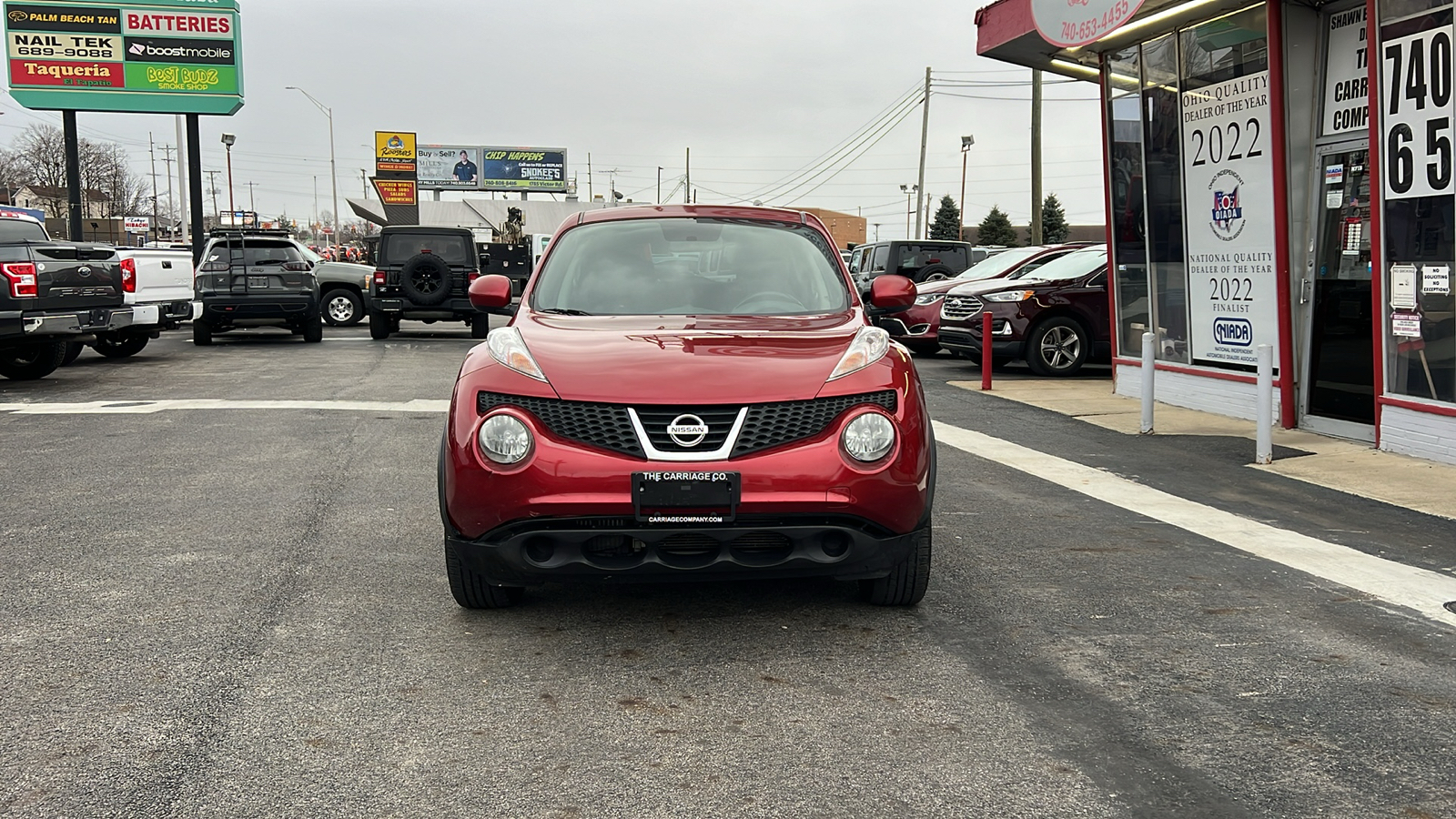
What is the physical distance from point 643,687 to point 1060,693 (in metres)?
1.33

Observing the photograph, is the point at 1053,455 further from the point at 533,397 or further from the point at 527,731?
the point at 527,731

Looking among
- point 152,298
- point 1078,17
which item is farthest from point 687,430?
point 152,298

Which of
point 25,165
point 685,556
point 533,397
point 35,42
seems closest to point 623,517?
point 685,556

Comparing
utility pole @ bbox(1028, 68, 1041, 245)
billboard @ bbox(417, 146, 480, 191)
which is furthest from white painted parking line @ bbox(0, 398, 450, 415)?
billboard @ bbox(417, 146, 480, 191)

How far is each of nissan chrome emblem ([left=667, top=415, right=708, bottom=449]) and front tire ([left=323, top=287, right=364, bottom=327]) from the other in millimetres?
20618

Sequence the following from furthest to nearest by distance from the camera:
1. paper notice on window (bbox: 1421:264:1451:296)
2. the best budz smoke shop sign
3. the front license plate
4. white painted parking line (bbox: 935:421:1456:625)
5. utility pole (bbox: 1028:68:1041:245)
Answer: utility pole (bbox: 1028:68:1041:245) → the best budz smoke shop sign → paper notice on window (bbox: 1421:264:1451:296) → white painted parking line (bbox: 935:421:1456:625) → the front license plate

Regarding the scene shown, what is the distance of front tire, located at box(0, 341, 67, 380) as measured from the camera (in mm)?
13664

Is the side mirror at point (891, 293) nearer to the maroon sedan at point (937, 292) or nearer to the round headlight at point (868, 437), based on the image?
the round headlight at point (868, 437)

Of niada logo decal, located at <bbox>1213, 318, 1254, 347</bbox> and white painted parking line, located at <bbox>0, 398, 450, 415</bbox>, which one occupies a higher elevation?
niada logo decal, located at <bbox>1213, 318, 1254, 347</bbox>

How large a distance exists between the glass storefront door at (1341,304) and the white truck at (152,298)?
A: 13298 millimetres

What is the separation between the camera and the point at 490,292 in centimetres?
575

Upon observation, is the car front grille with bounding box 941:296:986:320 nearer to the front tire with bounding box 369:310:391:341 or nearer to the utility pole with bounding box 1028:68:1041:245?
the front tire with bounding box 369:310:391:341

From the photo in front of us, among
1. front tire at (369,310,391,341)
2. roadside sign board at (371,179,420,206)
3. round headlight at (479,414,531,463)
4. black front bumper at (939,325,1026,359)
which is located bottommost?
round headlight at (479,414,531,463)

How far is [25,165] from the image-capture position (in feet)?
269
